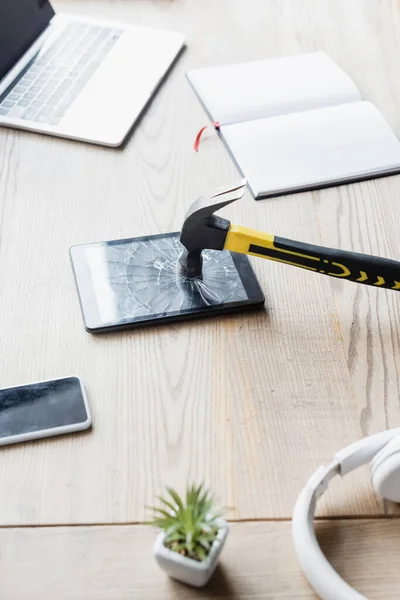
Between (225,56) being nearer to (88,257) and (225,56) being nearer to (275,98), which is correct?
(275,98)

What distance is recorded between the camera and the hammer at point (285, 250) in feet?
2.83

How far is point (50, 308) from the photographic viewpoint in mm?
895

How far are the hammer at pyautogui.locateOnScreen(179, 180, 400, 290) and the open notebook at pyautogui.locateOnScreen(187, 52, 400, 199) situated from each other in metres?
0.19

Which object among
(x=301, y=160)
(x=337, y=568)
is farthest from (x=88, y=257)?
(x=337, y=568)

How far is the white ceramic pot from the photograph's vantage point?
0.62m

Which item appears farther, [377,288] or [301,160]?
[301,160]

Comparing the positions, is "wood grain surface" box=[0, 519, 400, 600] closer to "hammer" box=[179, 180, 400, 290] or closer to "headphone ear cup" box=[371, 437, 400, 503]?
"headphone ear cup" box=[371, 437, 400, 503]

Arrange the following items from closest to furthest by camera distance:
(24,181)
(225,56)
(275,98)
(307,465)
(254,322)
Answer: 1. (307,465)
2. (254,322)
3. (24,181)
4. (275,98)
5. (225,56)

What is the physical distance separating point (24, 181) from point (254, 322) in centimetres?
41

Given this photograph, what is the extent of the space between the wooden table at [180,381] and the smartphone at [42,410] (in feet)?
0.05

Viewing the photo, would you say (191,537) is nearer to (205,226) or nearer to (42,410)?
(42,410)

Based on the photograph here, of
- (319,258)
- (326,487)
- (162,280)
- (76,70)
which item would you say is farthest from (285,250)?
(76,70)

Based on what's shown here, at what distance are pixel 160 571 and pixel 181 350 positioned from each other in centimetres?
26

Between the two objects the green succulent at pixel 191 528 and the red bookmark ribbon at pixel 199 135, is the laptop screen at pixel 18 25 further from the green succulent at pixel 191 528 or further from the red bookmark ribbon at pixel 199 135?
the green succulent at pixel 191 528
